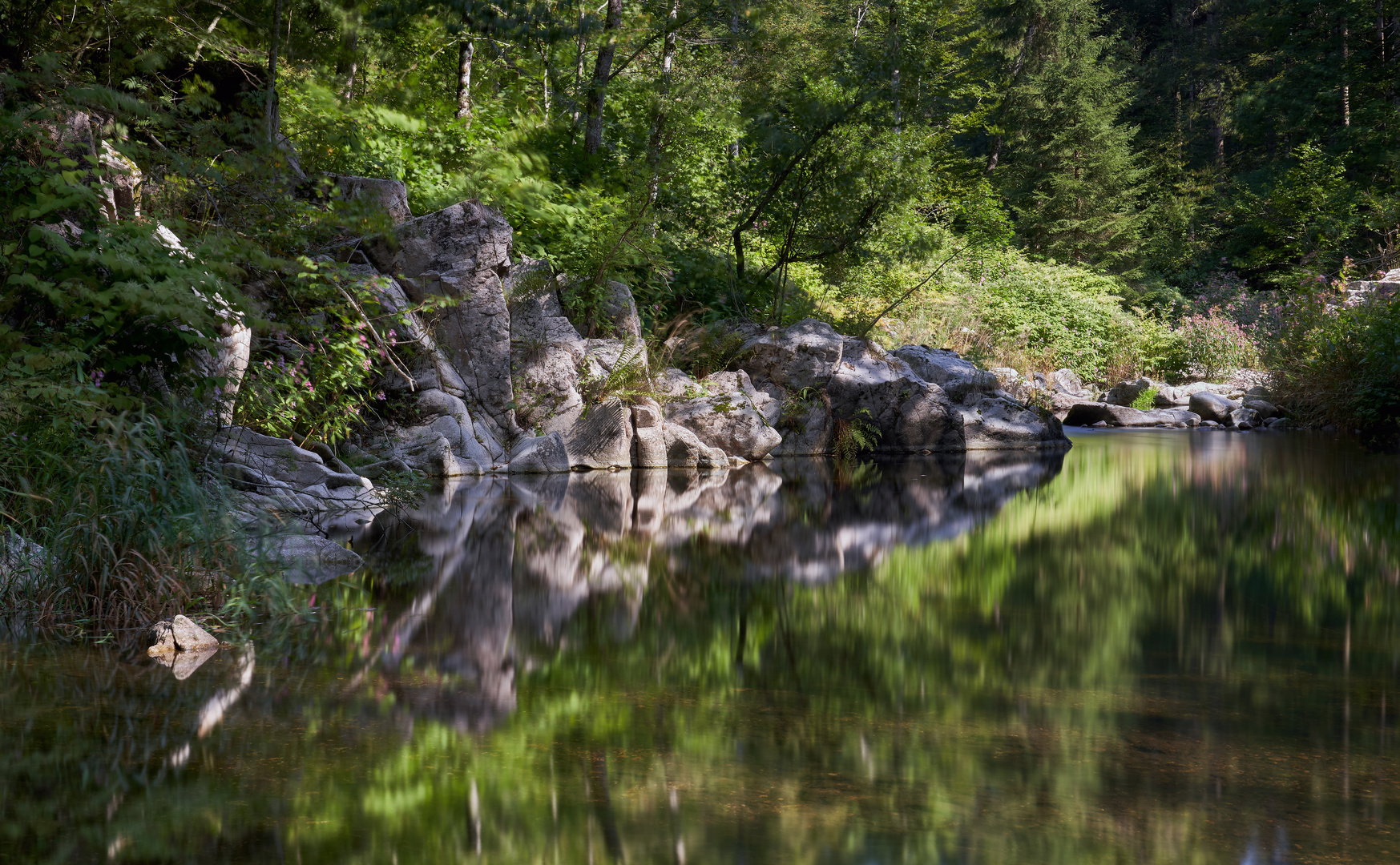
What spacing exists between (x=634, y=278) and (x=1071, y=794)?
35.0ft

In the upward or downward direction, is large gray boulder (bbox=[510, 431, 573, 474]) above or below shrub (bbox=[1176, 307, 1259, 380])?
below

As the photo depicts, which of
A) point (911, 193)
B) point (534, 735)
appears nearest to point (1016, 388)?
point (911, 193)

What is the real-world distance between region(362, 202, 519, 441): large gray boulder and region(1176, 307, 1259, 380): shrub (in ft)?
62.4

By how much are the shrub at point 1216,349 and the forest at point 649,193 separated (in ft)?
0.25

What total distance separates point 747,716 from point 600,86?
40.8ft

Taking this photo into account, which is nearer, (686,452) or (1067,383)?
(686,452)

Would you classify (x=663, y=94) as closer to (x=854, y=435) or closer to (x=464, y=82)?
(x=464, y=82)

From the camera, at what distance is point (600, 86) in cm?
1389

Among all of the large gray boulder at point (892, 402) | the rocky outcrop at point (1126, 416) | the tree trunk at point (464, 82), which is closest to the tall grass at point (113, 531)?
the tree trunk at point (464, 82)

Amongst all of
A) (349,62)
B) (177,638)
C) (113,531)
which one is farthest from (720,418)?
(177,638)

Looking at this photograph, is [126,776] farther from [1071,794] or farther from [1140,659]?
[1140,659]

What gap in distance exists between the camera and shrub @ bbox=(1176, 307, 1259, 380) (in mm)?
23562

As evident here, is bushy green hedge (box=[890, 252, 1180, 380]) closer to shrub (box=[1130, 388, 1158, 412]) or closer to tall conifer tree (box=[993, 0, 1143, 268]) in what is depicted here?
shrub (box=[1130, 388, 1158, 412])

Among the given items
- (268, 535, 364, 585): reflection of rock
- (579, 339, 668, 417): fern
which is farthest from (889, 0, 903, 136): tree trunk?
(268, 535, 364, 585): reflection of rock
